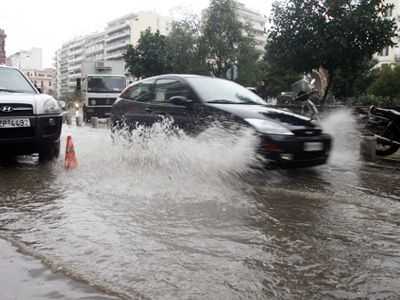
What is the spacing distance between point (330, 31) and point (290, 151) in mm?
9095

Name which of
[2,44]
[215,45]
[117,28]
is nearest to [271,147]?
[215,45]

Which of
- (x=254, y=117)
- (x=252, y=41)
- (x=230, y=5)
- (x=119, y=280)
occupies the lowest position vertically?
(x=119, y=280)

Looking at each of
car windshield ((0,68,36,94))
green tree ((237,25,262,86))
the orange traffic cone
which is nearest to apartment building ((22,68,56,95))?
green tree ((237,25,262,86))

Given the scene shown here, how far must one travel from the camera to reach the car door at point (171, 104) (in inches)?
263

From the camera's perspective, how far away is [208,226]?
3756 millimetres

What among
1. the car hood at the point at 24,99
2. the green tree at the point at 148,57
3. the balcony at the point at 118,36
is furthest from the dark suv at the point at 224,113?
the balcony at the point at 118,36

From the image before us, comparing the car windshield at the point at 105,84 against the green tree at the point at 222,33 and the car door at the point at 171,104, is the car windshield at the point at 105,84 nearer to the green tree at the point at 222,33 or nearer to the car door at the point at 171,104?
the green tree at the point at 222,33

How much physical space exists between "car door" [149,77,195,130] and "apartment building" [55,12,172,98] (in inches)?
2813

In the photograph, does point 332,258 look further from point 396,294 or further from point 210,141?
point 210,141

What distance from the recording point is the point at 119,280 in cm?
268

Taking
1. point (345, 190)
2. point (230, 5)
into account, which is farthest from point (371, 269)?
point (230, 5)

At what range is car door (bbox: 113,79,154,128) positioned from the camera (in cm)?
757

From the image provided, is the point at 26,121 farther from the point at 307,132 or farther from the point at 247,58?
the point at 247,58

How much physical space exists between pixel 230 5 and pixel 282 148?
90.1 ft
